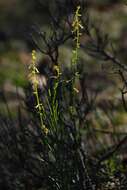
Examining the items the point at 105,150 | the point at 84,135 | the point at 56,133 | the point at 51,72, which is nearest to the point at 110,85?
the point at 84,135

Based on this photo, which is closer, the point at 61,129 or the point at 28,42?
the point at 61,129

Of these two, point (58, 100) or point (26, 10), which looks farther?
point (26, 10)

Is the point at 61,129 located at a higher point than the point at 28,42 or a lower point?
lower

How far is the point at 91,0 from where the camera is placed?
51.0 feet

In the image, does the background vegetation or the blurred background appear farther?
the blurred background

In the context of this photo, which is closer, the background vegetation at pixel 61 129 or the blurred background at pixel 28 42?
the background vegetation at pixel 61 129

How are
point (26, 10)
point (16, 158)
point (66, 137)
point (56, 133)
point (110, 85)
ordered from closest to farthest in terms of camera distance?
point (56, 133) → point (66, 137) → point (16, 158) → point (110, 85) → point (26, 10)

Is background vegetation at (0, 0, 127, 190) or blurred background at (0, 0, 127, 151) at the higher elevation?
blurred background at (0, 0, 127, 151)

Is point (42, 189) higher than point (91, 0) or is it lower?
lower

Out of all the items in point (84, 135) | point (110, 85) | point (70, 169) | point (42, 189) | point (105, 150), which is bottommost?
point (70, 169)

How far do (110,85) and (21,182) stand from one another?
5.23 metres

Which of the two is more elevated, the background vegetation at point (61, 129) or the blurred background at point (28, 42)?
the blurred background at point (28, 42)

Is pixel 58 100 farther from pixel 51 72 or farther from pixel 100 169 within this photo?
pixel 100 169

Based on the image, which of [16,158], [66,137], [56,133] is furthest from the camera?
[16,158]
